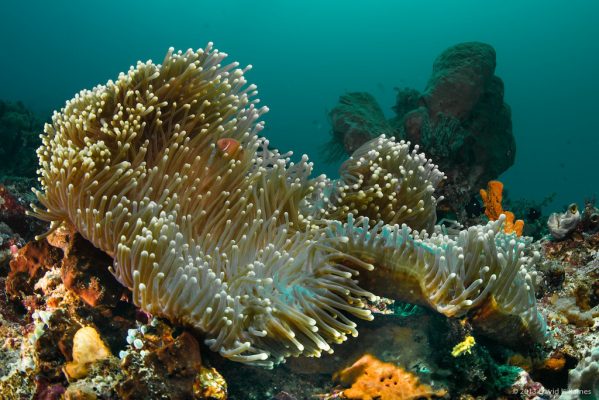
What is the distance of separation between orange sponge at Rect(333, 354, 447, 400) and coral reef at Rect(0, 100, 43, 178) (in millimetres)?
11314

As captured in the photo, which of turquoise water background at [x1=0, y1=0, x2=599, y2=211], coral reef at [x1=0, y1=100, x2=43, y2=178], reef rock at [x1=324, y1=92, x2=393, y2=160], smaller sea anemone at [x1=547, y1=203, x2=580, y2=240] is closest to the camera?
smaller sea anemone at [x1=547, y1=203, x2=580, y2=240]

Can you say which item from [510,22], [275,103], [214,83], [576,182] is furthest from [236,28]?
[214,83]

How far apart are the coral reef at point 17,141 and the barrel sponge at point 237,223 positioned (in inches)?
375

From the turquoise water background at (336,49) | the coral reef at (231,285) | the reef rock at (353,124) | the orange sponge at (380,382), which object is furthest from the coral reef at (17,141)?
the turquoise water background at (336,49)

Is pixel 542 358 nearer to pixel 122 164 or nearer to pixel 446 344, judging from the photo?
pixel 446 344

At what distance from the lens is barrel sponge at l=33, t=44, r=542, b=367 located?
8.89ft

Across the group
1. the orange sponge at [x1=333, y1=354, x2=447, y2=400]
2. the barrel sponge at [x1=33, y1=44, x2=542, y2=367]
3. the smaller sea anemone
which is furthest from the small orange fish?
the smaller sea anemone

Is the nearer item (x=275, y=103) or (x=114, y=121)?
(x=114, y=121)

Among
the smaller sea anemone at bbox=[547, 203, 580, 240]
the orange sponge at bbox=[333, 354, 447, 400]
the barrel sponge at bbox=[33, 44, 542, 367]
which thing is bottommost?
the orange sponge at bbox=[333, 354, 447, 400]

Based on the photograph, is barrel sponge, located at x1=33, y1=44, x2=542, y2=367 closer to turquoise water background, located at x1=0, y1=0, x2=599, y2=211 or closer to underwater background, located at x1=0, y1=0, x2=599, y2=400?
underwater background, located at x1=0, y1=0, x2=599, y2=400

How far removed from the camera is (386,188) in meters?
4.07

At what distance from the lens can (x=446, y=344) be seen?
9.52 ft

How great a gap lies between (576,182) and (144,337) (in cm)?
12393

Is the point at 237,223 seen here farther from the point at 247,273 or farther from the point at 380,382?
the point at 380,382
